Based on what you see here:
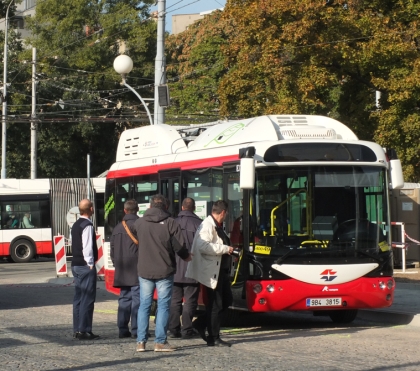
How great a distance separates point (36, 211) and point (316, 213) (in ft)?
84.8

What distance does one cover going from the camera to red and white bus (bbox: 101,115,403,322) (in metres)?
12.8

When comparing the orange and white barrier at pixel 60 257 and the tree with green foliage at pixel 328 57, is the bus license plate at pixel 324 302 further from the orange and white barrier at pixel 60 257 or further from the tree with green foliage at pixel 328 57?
the orange and white barrier at pixel 60 257

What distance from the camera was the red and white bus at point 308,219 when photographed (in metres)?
12.8

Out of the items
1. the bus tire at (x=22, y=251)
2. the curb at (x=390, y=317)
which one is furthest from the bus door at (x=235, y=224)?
the bus tire at (x=22, y=251)

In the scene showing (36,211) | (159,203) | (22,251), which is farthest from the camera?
(36,211)

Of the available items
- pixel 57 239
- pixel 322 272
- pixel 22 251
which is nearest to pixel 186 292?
pixel 322 272

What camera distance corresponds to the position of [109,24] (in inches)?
2309

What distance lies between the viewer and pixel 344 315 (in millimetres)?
14359

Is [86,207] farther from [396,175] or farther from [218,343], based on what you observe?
[396,175]

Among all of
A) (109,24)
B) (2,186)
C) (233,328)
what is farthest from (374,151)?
(109,24)

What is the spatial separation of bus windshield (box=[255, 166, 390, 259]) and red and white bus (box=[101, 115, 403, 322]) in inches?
0.5

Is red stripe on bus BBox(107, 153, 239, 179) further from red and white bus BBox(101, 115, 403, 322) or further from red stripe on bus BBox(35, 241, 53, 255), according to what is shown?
red stripe on bus BBox(35, 241, 53, 255)

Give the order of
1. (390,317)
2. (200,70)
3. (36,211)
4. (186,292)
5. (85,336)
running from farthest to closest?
(200,70) < (36,211) < (390,317) < (186,292) < (85,336)

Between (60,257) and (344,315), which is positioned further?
(60,257)
